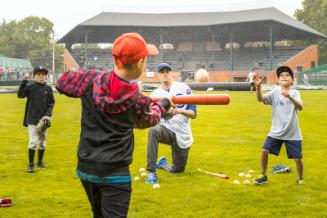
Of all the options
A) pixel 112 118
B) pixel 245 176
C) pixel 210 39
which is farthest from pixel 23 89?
pixel 210 39

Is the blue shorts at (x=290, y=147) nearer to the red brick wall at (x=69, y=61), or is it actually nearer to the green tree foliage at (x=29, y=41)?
the red brick wall at (x=69, y=61)

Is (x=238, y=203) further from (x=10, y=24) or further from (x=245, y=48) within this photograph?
(x=10, y=24)

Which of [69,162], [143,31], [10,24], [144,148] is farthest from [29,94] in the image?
[10,24]

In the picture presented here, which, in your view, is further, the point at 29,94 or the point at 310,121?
the point at 310,121

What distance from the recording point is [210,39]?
69062 mm

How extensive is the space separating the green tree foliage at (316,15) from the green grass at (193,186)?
7253cm

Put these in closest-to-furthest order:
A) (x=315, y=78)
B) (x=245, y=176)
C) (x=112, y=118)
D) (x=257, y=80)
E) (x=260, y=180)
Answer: (x=112, y=118)
(x=257, y=80)
(x=260, y=180)
(x=245, y=176)
(x=315, y=78)

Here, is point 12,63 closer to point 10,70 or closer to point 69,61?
point 10,70

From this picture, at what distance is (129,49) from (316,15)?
282 feet

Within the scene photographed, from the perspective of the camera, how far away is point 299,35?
217 ft

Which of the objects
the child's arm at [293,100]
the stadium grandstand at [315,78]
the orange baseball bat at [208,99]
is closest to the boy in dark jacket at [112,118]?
the orange baseball bat at [208,99]

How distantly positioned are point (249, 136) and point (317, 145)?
222 cm

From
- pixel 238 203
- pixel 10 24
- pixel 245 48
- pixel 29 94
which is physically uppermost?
pixel 10 24

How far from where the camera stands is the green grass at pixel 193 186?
19.9ft
